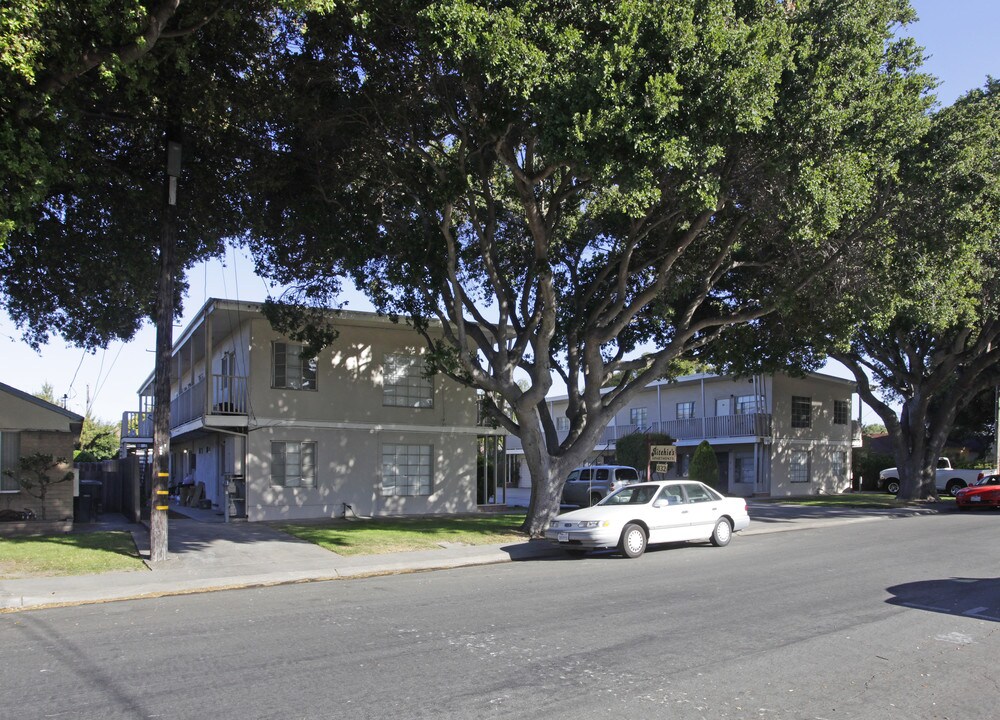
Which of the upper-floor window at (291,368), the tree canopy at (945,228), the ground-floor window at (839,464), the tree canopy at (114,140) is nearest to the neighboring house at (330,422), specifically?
the upper-floor window at (291,368)

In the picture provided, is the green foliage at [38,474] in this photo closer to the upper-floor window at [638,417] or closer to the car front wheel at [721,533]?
the car front wheel at [721,533]

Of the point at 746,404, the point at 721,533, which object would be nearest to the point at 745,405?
the point at 746,404

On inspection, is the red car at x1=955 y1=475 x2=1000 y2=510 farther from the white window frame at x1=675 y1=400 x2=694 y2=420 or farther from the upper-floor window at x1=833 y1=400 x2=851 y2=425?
the white window frame at x1=675 y1=400 x2=694 y2=420

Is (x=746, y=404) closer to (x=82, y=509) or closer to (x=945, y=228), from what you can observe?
(x=945, y=228)

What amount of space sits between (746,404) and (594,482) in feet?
51.5

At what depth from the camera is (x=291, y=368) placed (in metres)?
22.0

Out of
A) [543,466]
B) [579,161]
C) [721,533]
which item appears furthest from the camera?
[543,466]

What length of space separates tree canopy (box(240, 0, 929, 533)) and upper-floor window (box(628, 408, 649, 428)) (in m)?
23.7

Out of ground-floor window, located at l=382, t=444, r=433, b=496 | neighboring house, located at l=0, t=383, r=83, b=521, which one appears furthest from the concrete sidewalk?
ground-floor window, located at l=382, t=444, r=433, b=496

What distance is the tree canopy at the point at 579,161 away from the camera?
12266 millimetres

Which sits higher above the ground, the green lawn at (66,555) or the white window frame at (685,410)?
the white window frame at (685,410)

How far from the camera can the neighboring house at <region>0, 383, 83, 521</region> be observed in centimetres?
1767

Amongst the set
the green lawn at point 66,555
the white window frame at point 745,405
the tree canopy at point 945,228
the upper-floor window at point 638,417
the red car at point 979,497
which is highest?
the tree canopy at point 945,228

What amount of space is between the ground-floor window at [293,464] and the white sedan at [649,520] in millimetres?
8340
